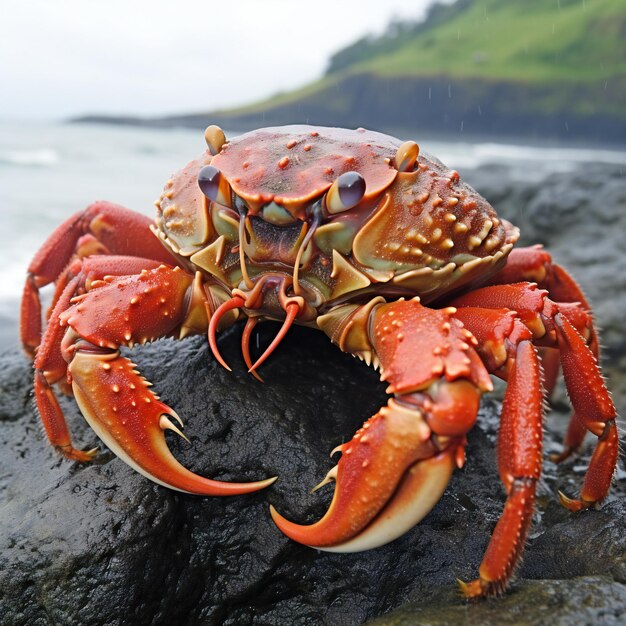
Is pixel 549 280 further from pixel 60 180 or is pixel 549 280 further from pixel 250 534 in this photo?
pixel 60 180

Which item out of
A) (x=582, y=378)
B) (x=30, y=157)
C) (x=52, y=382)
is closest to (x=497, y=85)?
(x=30, y=157)

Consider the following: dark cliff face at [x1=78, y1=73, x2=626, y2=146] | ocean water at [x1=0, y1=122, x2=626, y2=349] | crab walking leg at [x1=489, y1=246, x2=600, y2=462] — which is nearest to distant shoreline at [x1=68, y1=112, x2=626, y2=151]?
dark cliff face at [x1=78, y1=73, x2=626, y2=146]

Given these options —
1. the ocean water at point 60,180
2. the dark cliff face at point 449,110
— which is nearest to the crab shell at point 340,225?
the ocean water at point 60,180

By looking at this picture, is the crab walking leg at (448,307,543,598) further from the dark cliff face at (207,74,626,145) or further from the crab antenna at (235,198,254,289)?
the dark cliff face at (207,74,626,145)

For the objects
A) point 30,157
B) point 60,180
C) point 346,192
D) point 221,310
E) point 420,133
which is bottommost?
point 420,133

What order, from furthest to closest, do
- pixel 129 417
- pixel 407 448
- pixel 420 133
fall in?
pixel 420 133, pixel 129 417, pixel 407 448

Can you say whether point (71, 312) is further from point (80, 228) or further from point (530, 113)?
point (530, 113)
